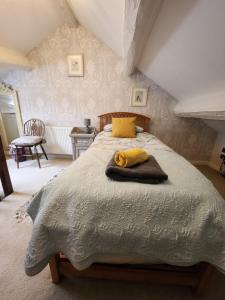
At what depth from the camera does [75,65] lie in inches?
114

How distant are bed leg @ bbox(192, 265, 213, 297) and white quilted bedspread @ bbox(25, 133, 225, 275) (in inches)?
4.8

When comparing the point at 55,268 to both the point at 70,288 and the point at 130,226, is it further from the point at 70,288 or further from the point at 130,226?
the point at 130,226

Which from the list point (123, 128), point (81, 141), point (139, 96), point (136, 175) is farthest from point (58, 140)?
point (136, 175)

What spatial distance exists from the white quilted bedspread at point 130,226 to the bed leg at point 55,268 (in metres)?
0.11

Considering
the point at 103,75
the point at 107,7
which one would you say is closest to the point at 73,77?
the point at 103,75

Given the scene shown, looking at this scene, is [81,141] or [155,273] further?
[81,141]

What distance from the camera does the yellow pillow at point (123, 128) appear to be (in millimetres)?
2635

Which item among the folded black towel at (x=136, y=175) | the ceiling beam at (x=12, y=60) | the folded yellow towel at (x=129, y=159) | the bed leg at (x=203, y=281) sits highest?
the ceiling beam at (x=12, y=60)

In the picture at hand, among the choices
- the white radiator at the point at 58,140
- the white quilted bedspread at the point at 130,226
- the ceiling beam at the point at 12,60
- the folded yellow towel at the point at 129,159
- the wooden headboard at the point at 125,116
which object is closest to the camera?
the white quilted bedspread at the point at 130,226

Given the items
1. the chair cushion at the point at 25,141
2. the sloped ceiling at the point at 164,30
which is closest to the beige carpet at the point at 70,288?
the sloped ceiling at the point at 164,30

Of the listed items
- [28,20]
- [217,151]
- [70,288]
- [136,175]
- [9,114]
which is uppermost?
[28,20]

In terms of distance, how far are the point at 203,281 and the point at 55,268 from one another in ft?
3.21

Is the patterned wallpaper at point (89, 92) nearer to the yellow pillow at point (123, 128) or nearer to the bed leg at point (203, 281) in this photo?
the yellow pillow at point (123, 128)

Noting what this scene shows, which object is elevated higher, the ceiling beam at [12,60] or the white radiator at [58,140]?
the ceiling beam at [12,60]
